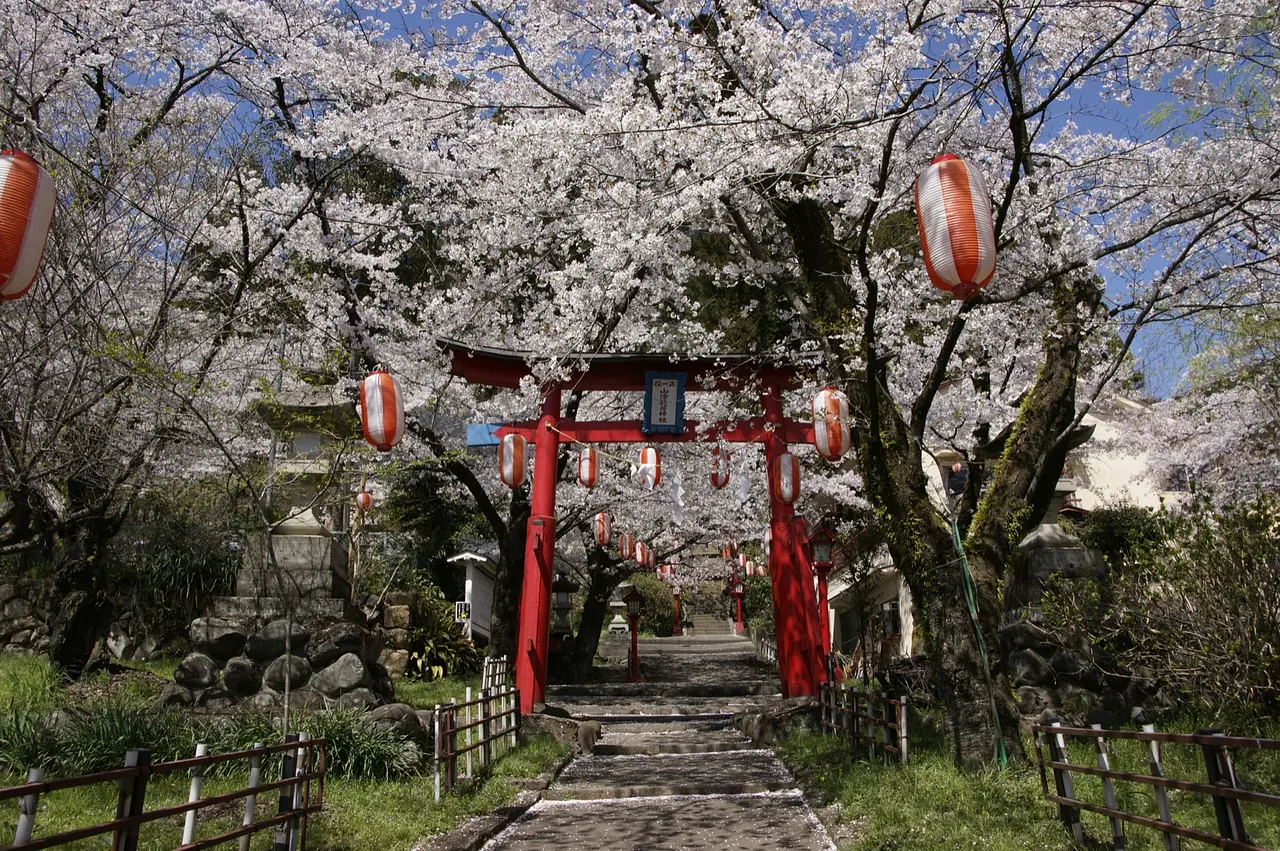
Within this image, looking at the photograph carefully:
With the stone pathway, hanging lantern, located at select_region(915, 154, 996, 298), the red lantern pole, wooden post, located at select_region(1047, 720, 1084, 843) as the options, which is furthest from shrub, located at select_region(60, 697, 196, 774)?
the red lantern pole

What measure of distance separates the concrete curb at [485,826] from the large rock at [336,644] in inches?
123

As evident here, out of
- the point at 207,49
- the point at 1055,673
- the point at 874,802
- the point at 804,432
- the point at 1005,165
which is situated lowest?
the point at 874,802

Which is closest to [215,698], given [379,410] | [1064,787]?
[379,410]

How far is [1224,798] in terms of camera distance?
4.12 metres

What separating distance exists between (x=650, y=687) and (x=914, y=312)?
31.7 ft

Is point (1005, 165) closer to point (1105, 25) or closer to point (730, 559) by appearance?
point (1105, 25)

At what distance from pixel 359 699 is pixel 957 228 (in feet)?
29.1

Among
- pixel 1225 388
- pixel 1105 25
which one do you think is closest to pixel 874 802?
pixel 1105 25

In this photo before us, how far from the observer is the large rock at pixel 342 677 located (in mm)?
10812

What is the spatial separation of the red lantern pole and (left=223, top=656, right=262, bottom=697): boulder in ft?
24.5

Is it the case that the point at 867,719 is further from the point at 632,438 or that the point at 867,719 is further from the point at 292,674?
the point at 292,674

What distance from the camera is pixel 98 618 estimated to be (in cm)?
1273

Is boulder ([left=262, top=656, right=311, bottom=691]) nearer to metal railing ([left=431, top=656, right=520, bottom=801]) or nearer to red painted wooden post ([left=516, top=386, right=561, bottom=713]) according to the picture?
metal railing ([left=431, top=656, right=520, bottom=801])

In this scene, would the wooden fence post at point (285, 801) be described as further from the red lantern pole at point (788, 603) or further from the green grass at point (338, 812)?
the red lantern pole at point (788, 603)
